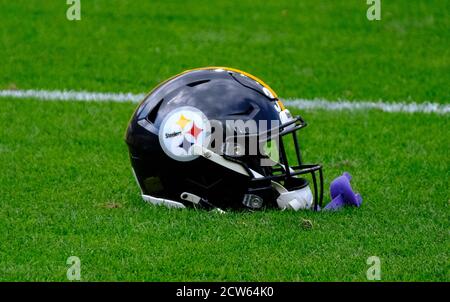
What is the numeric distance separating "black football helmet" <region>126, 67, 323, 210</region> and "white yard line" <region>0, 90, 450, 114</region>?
310 centimetres

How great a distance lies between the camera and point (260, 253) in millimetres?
5953

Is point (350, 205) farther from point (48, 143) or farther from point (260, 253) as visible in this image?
point (48, 143)

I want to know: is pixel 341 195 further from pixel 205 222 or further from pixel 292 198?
pixel 205 222

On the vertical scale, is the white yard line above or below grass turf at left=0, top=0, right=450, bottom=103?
below

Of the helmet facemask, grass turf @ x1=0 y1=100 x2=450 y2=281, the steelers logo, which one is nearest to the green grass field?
grass turf @ x1=0 y1=100 x2=450 y2=281

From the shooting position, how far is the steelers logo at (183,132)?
6375 millimetres

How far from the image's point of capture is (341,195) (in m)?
6.86

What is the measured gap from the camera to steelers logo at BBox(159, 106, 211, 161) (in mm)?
6375

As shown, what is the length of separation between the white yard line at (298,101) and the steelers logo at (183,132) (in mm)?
3346

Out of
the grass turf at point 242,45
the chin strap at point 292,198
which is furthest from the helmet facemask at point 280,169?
the grass turf at point 242,45

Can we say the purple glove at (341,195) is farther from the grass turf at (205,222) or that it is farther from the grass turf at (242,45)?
the grass turf at (242,45)

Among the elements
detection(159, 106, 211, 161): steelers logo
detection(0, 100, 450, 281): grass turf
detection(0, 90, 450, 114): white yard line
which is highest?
detection(159, 106, 211, 161): steelers logo

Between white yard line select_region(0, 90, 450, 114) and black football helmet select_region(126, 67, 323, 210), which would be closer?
black football helmet select_region(126, 67, 323, 210)

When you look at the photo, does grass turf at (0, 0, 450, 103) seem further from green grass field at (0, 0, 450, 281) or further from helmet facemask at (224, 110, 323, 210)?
helmet facemask at (224, 110, 323, 210)
